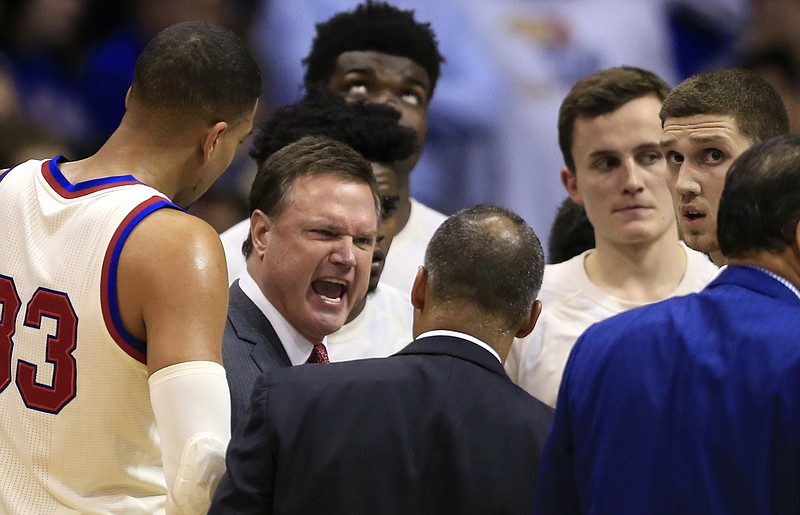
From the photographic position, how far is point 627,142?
4.50 metres

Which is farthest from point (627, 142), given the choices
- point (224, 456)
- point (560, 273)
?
point (224, 456)

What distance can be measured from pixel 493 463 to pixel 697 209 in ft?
4.04

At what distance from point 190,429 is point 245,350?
25.4 inches

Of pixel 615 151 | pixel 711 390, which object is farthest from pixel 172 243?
pixel 615 151

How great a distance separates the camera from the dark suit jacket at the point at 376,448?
278 centimetres

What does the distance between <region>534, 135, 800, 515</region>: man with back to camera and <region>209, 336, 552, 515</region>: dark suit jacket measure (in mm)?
178

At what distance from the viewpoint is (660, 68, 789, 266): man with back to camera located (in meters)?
3.69

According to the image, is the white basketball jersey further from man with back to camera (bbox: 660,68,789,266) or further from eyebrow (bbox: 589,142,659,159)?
eyebrow (bbox: 589,142,659,159)

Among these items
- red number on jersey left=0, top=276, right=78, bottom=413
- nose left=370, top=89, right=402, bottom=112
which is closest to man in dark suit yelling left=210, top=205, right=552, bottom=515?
red number on jersey left=0, top=276, right=78, bottom=413

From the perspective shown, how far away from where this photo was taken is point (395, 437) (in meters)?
2.80

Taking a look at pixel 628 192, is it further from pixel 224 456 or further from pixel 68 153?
pixel 68 153

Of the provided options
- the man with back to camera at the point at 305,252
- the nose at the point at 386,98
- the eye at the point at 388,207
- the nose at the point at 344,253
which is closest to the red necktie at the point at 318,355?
the man with back to camera at the point at 305,252

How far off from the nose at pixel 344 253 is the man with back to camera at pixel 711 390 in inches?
48.8

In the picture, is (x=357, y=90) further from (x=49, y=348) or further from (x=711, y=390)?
(x=711, y=390)
